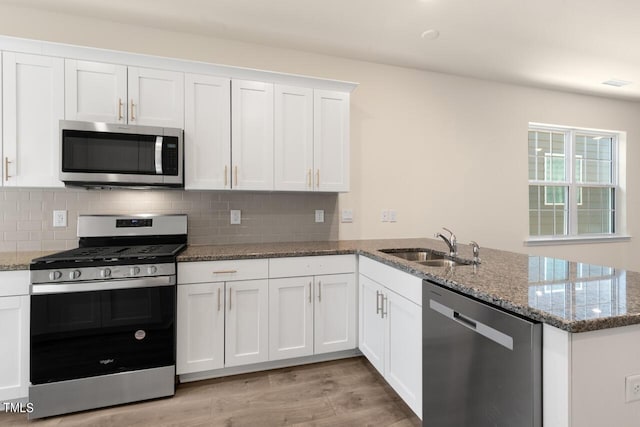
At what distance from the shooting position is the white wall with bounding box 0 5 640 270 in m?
2.91

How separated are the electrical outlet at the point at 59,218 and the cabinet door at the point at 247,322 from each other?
1.39 metres

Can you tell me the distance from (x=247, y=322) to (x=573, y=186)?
4.32 metres

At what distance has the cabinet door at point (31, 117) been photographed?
80.4 inches

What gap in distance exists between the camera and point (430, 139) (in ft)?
11.1

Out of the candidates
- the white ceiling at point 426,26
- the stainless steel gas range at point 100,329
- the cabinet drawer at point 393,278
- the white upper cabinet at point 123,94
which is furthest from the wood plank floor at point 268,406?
the white ceiling at point 426,26

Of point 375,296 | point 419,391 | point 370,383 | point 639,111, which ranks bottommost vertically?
point 370,383

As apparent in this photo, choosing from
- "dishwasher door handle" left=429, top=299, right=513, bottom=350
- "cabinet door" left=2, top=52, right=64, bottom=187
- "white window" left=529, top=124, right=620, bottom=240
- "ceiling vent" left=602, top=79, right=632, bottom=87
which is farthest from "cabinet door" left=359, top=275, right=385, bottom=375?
"ceiling vent" left=602, top=79, right=632, bottom=87

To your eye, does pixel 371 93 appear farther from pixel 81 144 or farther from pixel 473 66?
pixel 81 144

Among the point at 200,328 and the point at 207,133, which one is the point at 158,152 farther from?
the point at 200,328

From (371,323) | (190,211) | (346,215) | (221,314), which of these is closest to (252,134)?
(190,211)

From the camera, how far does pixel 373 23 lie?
8.13 feet

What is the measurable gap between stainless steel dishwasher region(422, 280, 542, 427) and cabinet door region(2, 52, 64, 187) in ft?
8.39

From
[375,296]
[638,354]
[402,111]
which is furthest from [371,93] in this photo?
[638,354]

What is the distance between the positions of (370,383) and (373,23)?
2723mm
